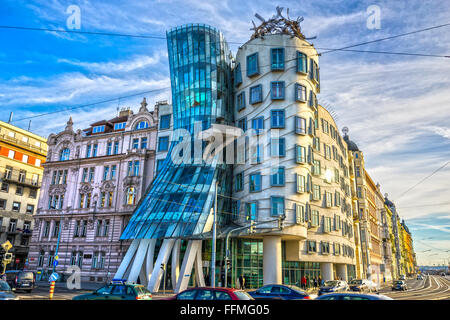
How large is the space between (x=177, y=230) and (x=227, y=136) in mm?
14442

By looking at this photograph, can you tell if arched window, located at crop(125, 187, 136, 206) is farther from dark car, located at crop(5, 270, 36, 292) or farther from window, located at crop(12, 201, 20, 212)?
window, located at crop(12, 201, 20, 212)

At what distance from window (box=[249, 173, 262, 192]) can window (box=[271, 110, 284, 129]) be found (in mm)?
6080

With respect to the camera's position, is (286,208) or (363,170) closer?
(286,208)

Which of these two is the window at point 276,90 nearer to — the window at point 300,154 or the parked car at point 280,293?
the window at point 300,154

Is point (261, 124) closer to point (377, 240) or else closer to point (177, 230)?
point (177, 230)

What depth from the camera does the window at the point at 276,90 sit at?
4112 cm

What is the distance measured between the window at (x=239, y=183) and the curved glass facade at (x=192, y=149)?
1248mm

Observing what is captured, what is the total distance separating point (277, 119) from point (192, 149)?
11.7 meters

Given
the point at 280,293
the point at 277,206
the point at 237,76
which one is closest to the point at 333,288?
the point at 277,206

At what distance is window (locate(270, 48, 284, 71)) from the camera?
41375 millimetres

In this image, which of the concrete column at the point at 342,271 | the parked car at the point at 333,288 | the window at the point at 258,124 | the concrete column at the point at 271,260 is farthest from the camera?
the concrete column at the point at 342,271

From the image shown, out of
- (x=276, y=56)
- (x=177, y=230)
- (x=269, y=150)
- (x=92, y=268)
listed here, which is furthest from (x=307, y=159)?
(x=92, y=268)

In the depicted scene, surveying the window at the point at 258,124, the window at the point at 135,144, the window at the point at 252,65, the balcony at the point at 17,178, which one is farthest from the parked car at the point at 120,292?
the balcony at the point at 17,178
